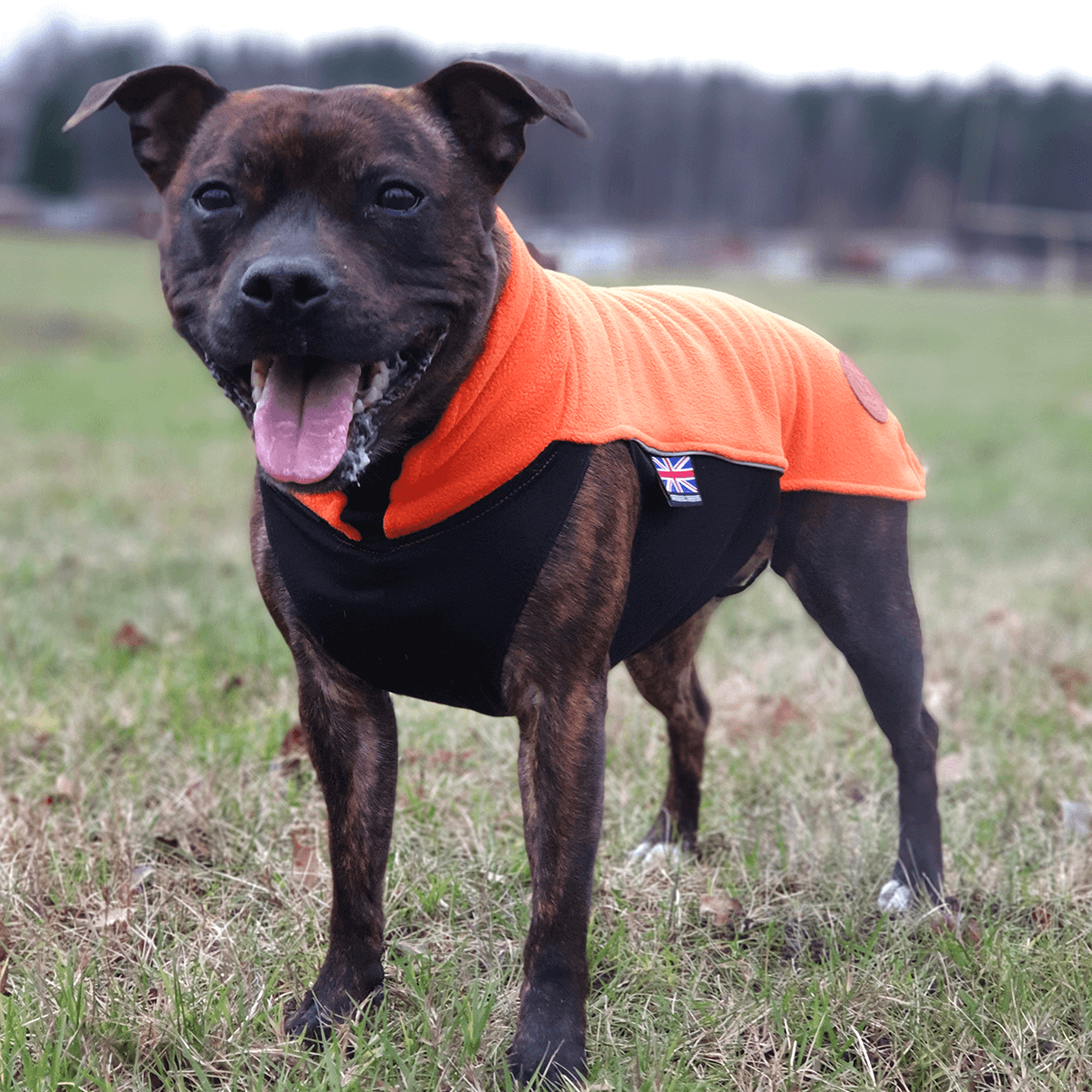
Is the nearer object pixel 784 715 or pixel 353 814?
pixel 353 814

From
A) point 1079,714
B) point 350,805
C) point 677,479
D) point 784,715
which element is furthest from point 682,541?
point 1079,714

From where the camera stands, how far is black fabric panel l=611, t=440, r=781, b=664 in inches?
95.7

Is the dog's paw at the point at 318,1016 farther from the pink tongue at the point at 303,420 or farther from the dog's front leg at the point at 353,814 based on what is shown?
the pink tongue at the point at 303,420

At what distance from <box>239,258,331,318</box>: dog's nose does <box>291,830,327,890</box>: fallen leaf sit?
1.51m

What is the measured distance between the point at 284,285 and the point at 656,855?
72.4 inches

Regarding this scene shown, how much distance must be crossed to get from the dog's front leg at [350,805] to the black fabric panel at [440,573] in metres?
0.22

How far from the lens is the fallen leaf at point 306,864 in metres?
2.92

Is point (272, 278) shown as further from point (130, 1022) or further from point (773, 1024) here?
point (773, 1024)

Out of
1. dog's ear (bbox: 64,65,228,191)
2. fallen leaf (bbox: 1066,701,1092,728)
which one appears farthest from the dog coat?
fallen leaf (bbox: 1066,701,1092,728)

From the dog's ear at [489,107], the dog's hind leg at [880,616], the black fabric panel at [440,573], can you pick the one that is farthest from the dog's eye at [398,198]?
the dog's hind leg at [880,616]

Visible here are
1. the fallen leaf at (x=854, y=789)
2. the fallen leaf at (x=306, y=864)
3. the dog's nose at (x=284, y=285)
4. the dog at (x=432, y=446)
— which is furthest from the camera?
the fallen leaf at (x=854, y=789)

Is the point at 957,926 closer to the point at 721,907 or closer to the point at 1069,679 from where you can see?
the point at 721,907

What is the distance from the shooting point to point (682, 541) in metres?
2.50

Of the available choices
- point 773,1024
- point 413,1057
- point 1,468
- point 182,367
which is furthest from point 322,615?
point 182,367
